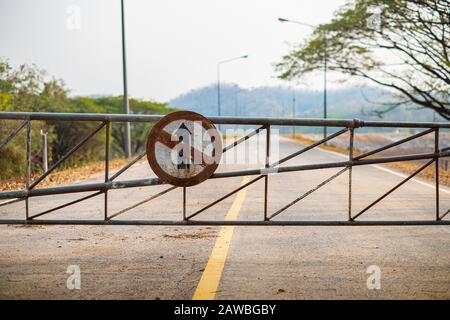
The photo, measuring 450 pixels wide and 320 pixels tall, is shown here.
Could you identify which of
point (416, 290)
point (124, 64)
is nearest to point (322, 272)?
point (416, 290)

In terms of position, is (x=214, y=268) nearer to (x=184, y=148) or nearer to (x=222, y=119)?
(x=184, y=148)

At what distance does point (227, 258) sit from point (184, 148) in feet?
3.78

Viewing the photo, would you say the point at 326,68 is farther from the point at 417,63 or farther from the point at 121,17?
the point at 121,17

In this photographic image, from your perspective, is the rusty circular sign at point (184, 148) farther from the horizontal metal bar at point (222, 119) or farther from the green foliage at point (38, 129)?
the green foliage at point (38, 129)

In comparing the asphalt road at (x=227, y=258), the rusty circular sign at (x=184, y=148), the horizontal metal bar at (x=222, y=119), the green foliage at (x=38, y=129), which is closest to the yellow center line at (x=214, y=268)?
the asphalt road at (x=227, y=258)

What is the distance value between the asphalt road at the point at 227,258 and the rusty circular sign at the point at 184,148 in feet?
2.68

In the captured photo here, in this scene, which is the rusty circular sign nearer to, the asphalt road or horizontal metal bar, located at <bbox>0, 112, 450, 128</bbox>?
horizontal metal bar, located at <bbox>0, 112, 450, 128</bbox>

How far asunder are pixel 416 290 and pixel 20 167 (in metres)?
15.5

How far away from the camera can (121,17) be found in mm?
23609

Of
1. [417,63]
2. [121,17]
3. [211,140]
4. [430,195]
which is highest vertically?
[121,17]

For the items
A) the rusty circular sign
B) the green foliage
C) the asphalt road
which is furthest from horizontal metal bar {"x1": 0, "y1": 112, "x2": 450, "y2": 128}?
the green foliage

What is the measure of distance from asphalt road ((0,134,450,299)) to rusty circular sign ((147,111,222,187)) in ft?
2.68

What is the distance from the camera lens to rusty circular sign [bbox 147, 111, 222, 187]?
545cm

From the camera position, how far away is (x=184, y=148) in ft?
18.4
